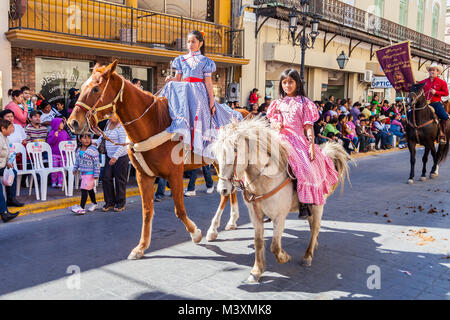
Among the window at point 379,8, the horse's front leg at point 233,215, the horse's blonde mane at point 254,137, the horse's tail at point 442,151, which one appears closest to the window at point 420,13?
the window at point 379,8

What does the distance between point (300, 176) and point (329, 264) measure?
51.6 inches

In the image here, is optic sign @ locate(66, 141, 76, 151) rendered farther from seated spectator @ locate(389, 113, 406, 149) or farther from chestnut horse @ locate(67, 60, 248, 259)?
seated spectator @ locate(389, 113, 406, 149)

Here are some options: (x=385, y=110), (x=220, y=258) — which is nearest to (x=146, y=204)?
(x=220, y=258)

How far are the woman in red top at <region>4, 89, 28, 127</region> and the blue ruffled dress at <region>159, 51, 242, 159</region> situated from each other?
507 cm

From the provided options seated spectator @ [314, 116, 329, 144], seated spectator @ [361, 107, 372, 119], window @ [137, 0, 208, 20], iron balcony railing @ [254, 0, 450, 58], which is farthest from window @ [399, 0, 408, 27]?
seated spectator @ [314, 116, 329, 144]

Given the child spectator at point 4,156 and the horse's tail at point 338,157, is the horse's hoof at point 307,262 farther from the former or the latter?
the child spectator at point 4,156

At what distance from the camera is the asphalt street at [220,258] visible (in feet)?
14.4

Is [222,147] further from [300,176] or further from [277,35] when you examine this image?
[277,35]

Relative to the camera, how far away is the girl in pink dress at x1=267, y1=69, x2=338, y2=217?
463cm

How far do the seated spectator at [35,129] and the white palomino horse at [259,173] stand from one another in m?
6.65

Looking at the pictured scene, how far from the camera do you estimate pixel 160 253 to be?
5531mm

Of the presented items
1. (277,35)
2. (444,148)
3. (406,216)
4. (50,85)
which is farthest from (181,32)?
(406,216)

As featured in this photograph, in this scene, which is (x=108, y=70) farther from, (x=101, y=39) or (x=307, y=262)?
(x=101, y=39)

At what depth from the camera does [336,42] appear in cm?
2303
